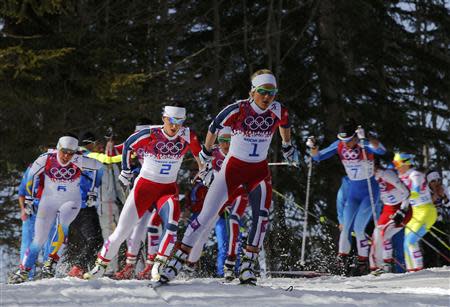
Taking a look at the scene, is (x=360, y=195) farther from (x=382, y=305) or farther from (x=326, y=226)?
(x=326, y=226)

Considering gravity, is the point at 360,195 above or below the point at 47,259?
above

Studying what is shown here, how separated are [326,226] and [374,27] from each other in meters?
5.34

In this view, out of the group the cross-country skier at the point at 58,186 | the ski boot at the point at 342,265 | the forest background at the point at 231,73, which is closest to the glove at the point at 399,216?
the ski boot at the point at 342,265

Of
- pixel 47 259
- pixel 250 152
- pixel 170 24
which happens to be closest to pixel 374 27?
pixel 170 24

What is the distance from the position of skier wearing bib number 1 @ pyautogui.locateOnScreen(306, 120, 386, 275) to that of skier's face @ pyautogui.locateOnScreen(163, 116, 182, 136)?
3.80 meters

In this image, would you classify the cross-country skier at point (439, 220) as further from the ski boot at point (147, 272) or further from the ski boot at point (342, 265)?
the ski boot at point (147, 272)

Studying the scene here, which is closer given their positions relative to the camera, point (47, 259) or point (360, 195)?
point (47, 259)

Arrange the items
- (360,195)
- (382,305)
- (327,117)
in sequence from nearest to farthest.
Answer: (382,305) < (360,195) < (327,117)

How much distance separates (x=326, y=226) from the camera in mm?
21594

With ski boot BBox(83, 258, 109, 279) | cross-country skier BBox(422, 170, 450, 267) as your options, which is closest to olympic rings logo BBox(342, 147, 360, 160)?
cross-country skier BBox(422, 170, 450, 267)

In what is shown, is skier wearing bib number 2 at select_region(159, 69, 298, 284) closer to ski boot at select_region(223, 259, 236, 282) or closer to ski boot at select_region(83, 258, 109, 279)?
ski boot at select_region(223, 259, 236, 282)

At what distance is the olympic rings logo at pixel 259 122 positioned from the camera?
8711 mm

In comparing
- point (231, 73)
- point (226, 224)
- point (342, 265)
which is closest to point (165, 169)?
point (226, 224)

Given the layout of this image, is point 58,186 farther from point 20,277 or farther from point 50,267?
point 20,277
